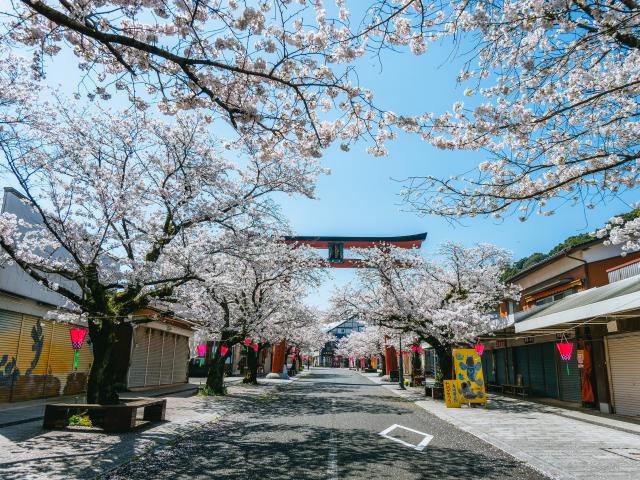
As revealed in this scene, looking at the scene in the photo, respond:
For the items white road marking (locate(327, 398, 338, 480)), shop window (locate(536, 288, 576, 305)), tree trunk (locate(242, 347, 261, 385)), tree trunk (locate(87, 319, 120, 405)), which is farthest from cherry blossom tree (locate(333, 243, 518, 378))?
tree trunk (locate(87, 319, 120, 405))

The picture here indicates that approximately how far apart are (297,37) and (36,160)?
27.0 ft

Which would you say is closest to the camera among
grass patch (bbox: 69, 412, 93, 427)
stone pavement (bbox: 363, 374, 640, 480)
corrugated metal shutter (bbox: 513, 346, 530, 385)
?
stone pavement (bbox: 363, 374, 640, 480)

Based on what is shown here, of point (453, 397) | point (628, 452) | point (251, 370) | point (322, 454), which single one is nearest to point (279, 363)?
point (251, 370)

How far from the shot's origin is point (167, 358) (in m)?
26.7

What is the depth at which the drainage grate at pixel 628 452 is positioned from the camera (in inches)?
320

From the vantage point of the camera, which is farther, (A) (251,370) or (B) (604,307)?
(A) (251,370)

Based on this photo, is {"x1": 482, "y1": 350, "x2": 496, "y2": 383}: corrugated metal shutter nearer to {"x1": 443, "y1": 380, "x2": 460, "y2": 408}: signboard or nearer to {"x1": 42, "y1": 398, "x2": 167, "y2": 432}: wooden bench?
{"x1": 443, "y1": 380, "x2": 460, "y2": 408}: signboard

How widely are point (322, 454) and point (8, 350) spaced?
38.2 feet

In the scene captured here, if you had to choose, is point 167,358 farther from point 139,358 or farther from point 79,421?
point 79,421

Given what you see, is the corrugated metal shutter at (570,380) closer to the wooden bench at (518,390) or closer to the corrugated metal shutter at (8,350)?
the wooden bench at (518,390)

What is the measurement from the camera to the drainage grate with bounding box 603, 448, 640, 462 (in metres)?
8.13

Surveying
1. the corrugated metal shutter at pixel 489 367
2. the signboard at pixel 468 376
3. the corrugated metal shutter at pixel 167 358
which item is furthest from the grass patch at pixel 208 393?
the corrugated metal shutter at pixel 489 367

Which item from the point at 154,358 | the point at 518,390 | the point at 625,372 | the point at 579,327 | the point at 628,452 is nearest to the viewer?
the point at 628,452

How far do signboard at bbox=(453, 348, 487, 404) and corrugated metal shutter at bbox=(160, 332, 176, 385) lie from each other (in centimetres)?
1678
